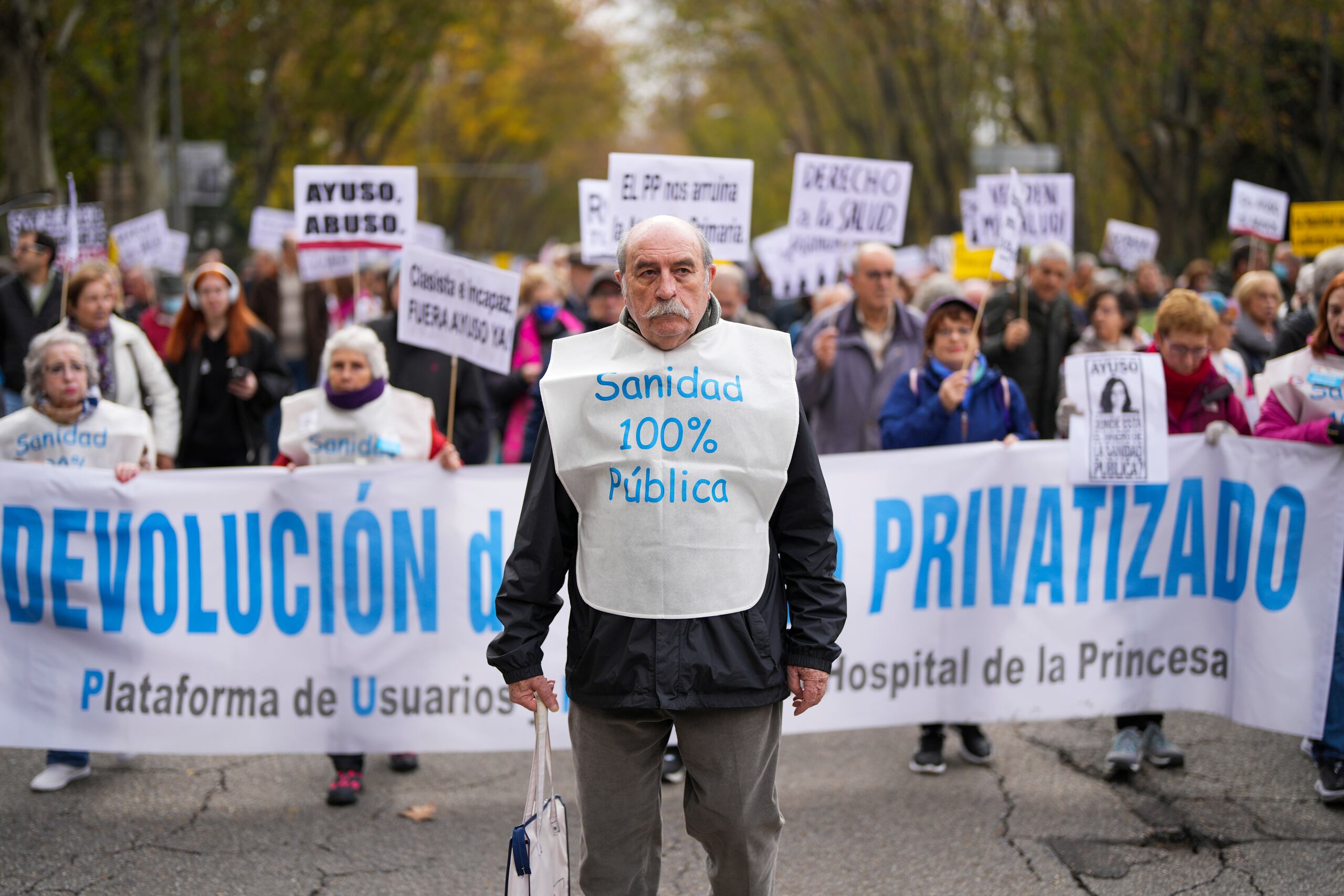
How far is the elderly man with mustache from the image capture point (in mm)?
3252

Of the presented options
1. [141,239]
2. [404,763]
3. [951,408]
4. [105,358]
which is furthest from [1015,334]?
[141,239]

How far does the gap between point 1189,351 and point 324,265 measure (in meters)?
6.87

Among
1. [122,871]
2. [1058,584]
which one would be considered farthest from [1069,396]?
[122,871]

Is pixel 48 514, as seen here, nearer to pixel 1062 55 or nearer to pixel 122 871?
pixel 122 871

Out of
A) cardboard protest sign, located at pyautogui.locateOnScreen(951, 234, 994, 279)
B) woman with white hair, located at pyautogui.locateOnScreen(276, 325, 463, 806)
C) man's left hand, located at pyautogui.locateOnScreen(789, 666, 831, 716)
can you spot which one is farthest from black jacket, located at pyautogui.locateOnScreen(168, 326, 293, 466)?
A: cardboard protest sign, located at pyautogui.locateOnScreen(951, 234, 994, 279)

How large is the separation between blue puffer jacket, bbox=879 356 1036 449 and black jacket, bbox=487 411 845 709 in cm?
225

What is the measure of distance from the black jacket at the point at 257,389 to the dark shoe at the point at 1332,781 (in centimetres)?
502

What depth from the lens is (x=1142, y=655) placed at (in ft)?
17.5

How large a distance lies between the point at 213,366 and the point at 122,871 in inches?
128

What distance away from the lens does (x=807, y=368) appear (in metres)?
6.80

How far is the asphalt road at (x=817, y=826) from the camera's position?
4.48 metres

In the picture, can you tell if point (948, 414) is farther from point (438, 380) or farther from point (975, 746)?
point (438, 380)

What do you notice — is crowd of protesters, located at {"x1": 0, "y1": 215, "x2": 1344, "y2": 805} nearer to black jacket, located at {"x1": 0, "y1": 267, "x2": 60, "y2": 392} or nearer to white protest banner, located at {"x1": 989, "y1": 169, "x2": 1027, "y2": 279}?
black jacket, located at {"x1": 0, "y1": 267, "x2": 60, "y2": 392}

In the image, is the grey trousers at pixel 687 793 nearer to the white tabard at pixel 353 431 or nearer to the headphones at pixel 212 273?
the white tabard at pixel 353 431
